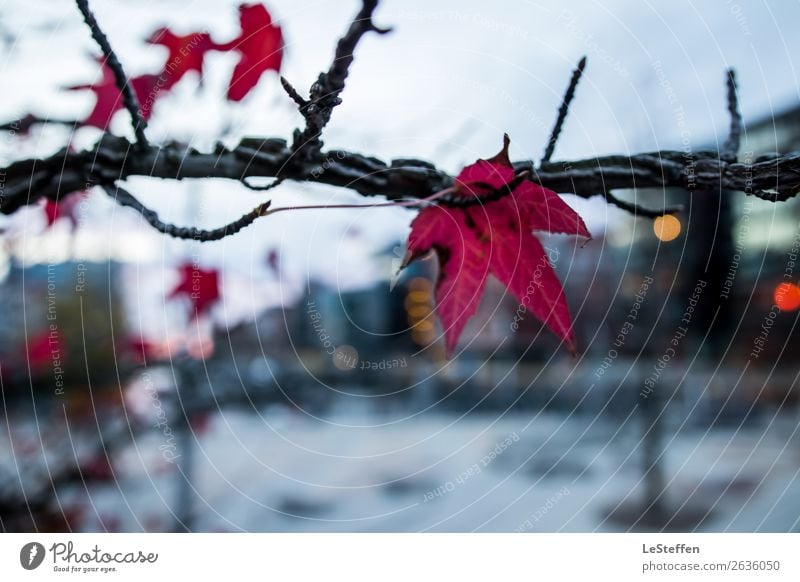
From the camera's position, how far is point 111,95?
34 centimetres

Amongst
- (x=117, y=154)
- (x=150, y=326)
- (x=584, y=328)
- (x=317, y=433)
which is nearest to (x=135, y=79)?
(x=117, y=154)

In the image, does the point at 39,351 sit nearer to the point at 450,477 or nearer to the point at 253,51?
the point at 253,51

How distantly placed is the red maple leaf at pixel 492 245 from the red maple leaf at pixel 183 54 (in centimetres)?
20

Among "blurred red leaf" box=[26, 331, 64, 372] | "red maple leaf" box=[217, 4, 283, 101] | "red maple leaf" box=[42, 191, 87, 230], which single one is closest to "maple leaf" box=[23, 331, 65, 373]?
"blurred red leaf" box=[26, 331, 64, 372]

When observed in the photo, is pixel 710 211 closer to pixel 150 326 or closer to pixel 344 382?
pixel 344 382

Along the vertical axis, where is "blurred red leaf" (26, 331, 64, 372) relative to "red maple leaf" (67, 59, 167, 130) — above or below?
below

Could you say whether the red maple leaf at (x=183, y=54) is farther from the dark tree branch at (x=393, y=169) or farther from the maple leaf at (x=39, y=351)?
the maple leaf at (x=39, y=351)

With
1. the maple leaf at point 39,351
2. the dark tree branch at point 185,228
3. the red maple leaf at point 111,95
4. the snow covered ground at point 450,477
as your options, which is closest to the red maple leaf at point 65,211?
the red maple leaf at point 111,95

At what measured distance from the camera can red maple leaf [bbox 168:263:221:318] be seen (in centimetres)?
68

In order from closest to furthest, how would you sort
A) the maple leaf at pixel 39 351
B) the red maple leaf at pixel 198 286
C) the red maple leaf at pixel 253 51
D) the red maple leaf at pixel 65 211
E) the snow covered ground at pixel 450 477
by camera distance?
the red maple leaf at pixel 253 51 < the red maple leaf at pixel 65 211 < the red maple leaf at pixel 198 286 < the maple leaf at pixel 39 351 < the snow covered ground at pixel 450 477

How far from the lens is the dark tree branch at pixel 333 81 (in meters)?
0.19

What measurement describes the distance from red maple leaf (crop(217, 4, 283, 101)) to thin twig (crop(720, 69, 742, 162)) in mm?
218
